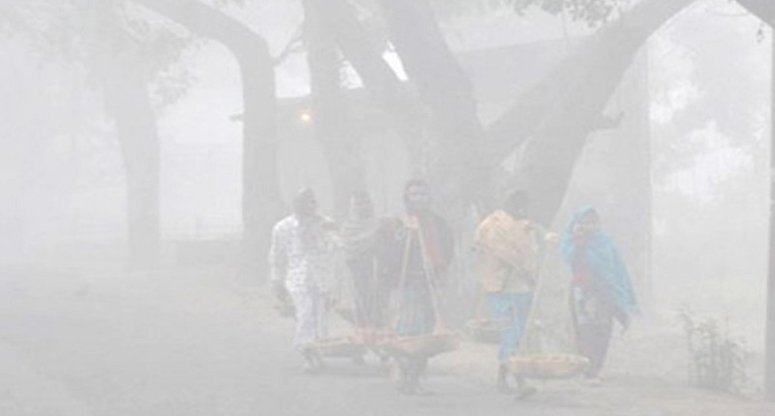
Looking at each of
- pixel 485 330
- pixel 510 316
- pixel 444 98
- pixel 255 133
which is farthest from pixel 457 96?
pixel 255 133

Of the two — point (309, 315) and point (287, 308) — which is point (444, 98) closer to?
point (287, 308)

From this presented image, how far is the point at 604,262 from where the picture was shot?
13.0 meters

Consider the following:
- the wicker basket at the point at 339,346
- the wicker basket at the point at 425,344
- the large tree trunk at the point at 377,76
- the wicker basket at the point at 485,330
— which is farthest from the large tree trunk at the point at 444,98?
the wicker basket at the point at 425,344

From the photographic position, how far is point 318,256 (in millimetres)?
14117

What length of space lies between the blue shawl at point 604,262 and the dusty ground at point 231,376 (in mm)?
836

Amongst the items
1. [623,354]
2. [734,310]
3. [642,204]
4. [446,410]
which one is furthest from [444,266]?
[734,310]

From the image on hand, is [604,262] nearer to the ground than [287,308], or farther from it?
farther from it

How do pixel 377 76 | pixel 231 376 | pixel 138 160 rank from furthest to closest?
pixel 138 160 < pixel 377 76 < pixel 231 376

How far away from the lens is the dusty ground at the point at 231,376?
37.8 ft

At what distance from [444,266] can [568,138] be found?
6409 mm

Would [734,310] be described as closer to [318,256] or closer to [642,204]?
[642,204]

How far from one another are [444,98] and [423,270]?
22.1 ft

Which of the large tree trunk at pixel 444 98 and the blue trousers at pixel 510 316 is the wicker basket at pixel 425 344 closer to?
the blue trousers at pixel 510 316

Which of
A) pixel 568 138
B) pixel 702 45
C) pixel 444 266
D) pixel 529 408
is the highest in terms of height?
pixel 702 45
